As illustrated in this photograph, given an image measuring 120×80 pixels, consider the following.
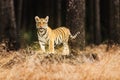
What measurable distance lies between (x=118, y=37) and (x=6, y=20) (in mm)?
4307

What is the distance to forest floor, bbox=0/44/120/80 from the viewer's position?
14785mm

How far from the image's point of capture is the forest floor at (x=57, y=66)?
14.8 meters

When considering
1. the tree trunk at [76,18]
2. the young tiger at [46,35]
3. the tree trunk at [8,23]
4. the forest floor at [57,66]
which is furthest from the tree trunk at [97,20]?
the forest floor at [57,66]

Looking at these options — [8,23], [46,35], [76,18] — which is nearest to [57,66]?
[46,35]

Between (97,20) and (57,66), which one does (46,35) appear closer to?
(57,66)

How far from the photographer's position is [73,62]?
16859 millimetres

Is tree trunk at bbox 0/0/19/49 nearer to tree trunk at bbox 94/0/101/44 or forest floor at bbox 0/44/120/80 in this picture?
forest floor at bbox 0/44/120/80

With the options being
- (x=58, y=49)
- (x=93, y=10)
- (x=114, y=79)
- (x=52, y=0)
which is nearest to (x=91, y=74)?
(x=114, y=79)

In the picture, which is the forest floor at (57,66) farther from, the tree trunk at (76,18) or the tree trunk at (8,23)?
the tree trunk at (8,23)

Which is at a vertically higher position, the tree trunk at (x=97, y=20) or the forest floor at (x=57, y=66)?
the tree trunk at (x=97, y=20)

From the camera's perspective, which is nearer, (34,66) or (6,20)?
(34,66)

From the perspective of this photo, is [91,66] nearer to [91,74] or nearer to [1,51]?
[91,74]

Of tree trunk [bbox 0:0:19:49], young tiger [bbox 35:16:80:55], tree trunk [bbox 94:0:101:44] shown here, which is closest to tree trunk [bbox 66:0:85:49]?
young tiger [bbox 35:16:80:55]

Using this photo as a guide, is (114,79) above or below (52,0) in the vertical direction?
below
